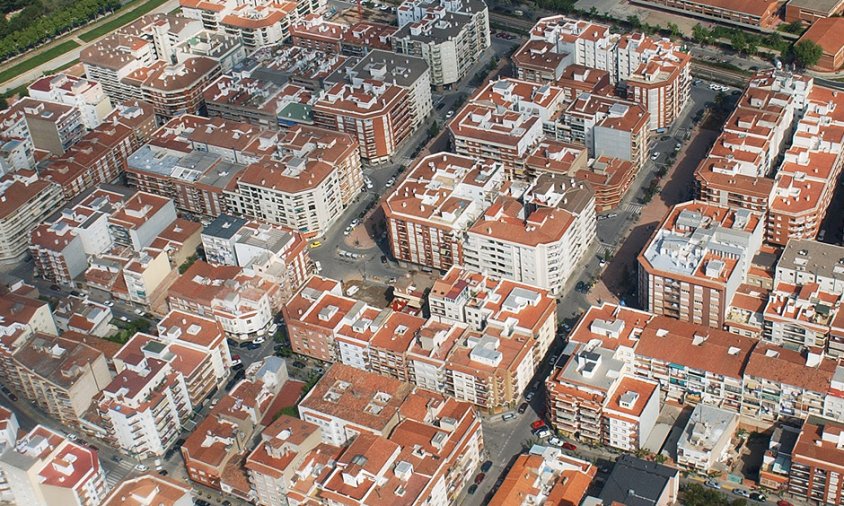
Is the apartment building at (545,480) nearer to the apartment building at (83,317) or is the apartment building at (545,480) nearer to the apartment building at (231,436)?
the apartment building at (231,436)

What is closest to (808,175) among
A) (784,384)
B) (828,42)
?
(784,384)

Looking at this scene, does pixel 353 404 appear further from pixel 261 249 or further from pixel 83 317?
pixel 83 317

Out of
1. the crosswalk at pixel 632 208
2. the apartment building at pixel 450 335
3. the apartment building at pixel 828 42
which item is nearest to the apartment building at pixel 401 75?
the crosswalk at pixel 632 208

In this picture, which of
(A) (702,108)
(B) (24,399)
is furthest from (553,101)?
(B) (24,399)

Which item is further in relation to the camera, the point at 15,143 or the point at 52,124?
the point at 52,124

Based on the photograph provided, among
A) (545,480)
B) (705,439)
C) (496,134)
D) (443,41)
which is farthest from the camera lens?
(443,41)

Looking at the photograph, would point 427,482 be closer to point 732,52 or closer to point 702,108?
point 702,108
